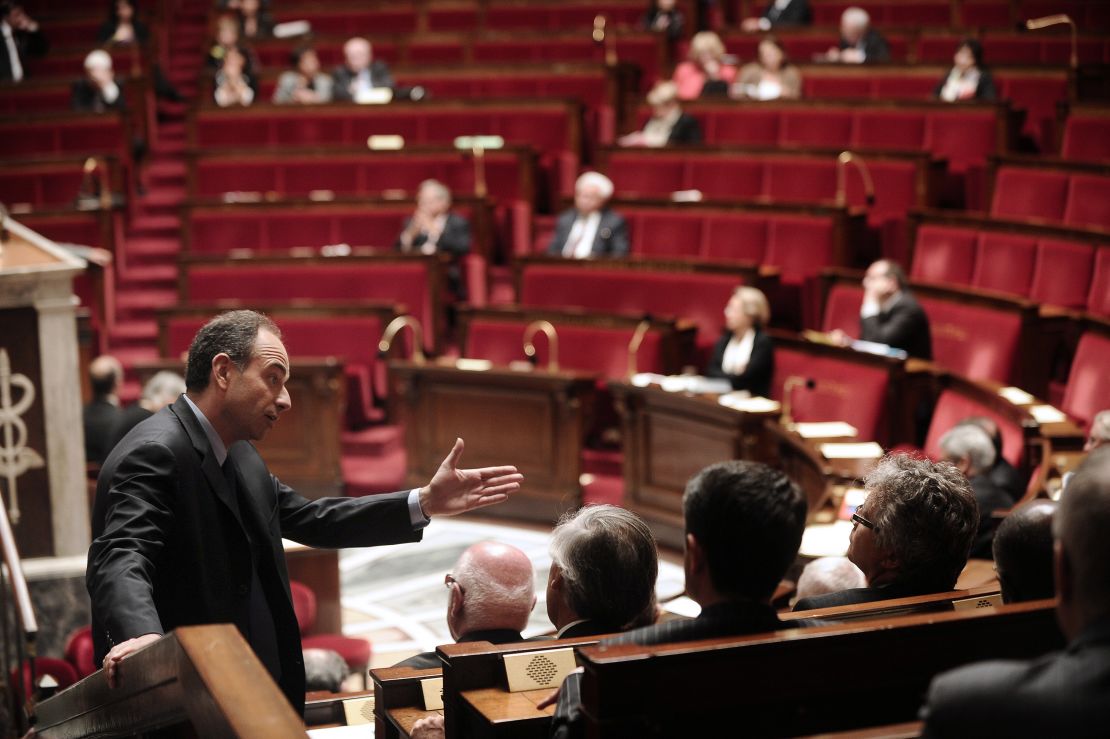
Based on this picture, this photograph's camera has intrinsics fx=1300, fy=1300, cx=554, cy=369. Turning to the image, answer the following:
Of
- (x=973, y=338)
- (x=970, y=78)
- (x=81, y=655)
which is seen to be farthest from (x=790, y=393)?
(x=81, y=655)

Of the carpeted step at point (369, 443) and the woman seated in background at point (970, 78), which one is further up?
the woman seated in background at point (970, 78)

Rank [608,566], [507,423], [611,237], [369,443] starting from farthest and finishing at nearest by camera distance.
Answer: [611,237] → [369,443] → [507,423] → [608,566]

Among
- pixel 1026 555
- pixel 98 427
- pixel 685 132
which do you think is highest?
pixel 685 132

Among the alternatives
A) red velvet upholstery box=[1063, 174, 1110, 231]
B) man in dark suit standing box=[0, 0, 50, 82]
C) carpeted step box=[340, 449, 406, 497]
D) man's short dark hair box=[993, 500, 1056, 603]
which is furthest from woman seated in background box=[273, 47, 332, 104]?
man's short dark hair box=[993, 500, 1056, 603]

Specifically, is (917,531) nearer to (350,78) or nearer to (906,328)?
(906,328)

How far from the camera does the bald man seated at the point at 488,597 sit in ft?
5.06

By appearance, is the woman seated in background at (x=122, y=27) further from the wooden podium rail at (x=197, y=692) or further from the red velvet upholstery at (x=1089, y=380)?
the wooden podium rail at (x=197, y=692)

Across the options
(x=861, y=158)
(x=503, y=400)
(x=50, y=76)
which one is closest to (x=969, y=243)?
(x=861, y=158)

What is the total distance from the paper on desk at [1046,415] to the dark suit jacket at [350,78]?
12.5 ft

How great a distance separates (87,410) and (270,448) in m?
0.71

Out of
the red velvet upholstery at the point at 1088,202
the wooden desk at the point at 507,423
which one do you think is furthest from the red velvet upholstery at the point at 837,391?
the red velvet upholstery at the point at 1088,202

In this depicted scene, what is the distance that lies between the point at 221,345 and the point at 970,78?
426cm

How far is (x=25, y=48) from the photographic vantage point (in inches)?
266

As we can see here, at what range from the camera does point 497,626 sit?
5.08ft
